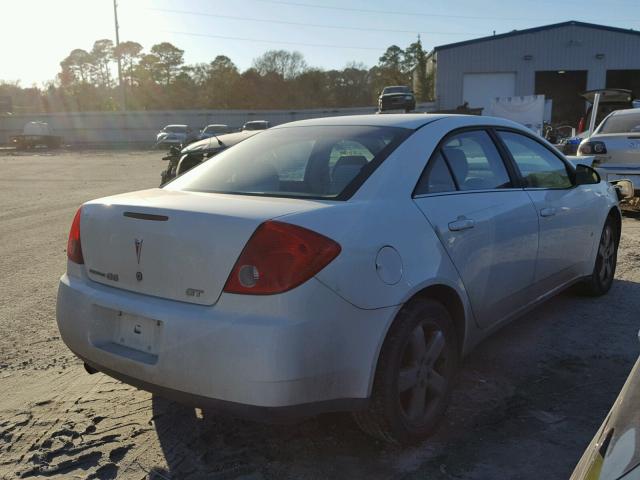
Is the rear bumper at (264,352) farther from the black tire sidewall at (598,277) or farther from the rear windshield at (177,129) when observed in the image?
the rear windshield at (177,129)

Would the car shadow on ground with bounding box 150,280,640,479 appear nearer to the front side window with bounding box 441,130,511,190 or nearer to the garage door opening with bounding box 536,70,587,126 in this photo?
the front side window with bounding box 441,130,511,190

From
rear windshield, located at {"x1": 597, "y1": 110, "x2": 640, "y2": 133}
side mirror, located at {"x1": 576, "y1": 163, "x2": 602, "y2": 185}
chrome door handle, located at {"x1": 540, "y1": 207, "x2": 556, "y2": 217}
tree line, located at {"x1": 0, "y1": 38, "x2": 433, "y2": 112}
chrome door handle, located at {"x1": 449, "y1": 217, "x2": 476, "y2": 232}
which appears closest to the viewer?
chrome door handle, located at {"x1": 449, "y1": 217, "x2": 476, "y2": 232}

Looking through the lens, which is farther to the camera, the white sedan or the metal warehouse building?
the metal warehouse building

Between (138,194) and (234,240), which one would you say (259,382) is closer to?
(234,240)

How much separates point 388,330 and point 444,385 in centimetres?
65

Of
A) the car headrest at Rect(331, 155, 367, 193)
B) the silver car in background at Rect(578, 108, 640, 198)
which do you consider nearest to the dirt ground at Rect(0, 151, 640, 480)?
the car headrest at Rect(331, 155, 367, 193)

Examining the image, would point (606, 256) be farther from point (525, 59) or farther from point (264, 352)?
point (525, 59)

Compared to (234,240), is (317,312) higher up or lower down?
lower down

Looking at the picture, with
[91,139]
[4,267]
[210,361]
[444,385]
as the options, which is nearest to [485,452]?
[444,385]

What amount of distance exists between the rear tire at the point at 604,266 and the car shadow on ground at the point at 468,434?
3.48 ft

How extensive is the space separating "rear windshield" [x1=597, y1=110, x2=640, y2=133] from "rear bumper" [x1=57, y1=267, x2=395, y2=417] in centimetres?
883

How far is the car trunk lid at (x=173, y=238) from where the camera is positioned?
98.5 inches

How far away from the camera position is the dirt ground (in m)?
2.76

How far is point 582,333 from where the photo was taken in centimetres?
441
